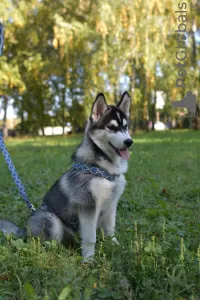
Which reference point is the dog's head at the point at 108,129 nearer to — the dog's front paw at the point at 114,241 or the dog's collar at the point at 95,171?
the dog's collar at the point at 95,171

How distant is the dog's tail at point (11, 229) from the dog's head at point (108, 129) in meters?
1.18

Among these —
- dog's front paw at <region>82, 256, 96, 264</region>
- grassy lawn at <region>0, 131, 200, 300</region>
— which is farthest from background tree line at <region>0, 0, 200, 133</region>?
dog's front paw at <region>82, 256, 96, 264</region>

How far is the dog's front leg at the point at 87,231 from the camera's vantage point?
3.58 metres

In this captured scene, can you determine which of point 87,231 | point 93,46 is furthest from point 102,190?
point 93,46

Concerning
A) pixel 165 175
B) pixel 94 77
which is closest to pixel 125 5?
pixel 94 77

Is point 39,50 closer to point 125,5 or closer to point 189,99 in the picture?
point 125,5

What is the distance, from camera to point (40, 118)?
113ft

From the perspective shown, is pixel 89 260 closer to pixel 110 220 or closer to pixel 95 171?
pixel 110 220

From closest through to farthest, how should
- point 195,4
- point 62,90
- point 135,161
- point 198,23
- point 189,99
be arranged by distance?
point 135,161 < point 189,99 < point 195,4 < point 198,23 < point 62,90

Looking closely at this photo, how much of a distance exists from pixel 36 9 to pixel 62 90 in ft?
30.0

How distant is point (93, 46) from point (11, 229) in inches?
796

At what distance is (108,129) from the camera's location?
3.79 m

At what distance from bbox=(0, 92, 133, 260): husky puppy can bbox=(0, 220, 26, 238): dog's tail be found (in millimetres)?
14

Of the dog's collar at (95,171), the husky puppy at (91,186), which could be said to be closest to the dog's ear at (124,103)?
the husky puppy at (91,186)
